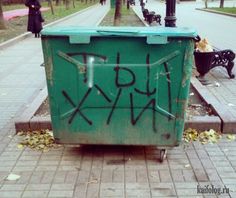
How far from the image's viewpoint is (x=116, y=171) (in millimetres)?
4133

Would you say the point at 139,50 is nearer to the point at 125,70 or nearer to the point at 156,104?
the point at 125,70

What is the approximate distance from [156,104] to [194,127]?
112cm

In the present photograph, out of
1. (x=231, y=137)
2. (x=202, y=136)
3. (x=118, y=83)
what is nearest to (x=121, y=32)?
(x=118, y=83)

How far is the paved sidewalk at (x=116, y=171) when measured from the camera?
3.76 meters

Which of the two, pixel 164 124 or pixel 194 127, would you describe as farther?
pixel 194 127

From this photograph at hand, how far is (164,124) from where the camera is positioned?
Result: 420cm

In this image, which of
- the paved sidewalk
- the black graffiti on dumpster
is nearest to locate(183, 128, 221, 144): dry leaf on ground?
the paved sidewalk

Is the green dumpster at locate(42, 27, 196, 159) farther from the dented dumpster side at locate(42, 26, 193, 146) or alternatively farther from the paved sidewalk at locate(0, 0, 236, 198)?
the paved sidewalk at locate(0, 0, 236, 198)

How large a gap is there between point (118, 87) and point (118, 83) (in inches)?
1.7

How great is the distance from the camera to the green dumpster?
154 inches

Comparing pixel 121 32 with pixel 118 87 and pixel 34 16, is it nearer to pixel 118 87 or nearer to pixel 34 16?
pixel 118 87

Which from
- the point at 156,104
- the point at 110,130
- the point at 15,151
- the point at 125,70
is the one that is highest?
the point at 125,70

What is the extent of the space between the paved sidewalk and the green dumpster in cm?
24

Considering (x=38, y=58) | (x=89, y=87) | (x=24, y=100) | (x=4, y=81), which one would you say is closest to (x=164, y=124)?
(x=89, y=87)
